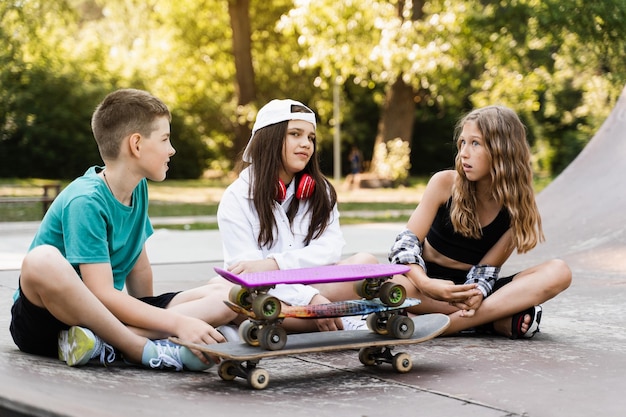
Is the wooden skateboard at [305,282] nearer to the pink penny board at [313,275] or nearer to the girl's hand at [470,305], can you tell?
the pink penny board at [313,275]

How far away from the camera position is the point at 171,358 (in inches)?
139

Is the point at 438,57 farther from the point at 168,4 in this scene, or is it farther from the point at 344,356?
the point at 344,356

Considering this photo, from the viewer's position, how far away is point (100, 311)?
3.37 metres

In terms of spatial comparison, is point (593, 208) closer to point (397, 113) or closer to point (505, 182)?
point (505, 182)

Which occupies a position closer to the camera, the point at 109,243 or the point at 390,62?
the point at 109,243

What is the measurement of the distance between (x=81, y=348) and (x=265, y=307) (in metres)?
0.75

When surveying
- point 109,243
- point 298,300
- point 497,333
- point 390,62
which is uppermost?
point 390,62

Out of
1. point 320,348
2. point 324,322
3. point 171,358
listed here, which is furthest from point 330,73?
point 320,348

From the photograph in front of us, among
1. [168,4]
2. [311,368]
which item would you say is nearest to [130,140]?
[311,368]

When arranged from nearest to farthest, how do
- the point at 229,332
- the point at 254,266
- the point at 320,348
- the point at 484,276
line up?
the point at 320,348
the point at 229,332
the point at 254,266
the point at 484,276

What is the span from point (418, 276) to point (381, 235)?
259 inches

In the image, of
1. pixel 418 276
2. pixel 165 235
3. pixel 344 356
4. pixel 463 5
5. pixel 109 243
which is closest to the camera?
pixel 109 243

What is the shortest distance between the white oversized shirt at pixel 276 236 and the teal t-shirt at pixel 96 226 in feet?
1.19

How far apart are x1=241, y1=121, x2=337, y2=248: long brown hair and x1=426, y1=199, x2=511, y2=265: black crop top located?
1.96 ft
